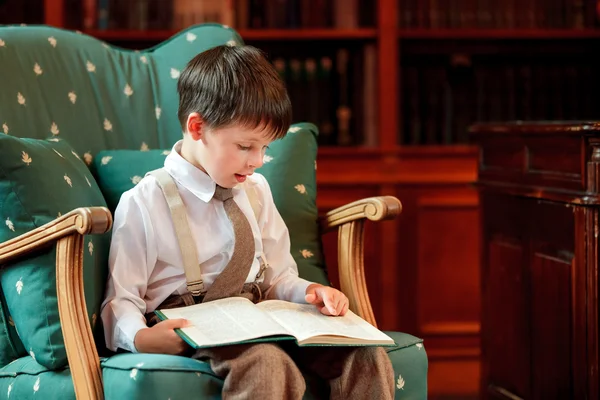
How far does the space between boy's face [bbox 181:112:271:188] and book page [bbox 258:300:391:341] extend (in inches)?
8.7

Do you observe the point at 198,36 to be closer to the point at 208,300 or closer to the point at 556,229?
the point at 208,300

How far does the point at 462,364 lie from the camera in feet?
8.98

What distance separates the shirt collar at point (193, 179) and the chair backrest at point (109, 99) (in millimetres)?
248

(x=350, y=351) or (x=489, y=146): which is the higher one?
(x=489, y=146)

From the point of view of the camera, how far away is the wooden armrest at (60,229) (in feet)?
3.88

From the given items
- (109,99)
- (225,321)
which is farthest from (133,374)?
(109,99)

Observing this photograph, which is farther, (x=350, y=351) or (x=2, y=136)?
(x=2, y=136)

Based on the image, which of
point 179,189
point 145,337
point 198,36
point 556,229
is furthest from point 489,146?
point 145,337

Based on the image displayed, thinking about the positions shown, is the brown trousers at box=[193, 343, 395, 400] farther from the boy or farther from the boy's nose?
the boy's nose

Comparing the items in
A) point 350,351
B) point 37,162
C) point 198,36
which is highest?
point 198,36

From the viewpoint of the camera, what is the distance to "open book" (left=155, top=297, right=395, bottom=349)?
1.19 meters

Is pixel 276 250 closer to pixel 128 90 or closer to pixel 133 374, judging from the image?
pixel 133 374

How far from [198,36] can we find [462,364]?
1427 millimetres

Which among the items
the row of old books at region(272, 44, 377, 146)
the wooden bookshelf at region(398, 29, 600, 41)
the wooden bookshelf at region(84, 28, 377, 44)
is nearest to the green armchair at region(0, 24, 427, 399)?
the wooden bookshelf at region(84, 28, 377, 44)
